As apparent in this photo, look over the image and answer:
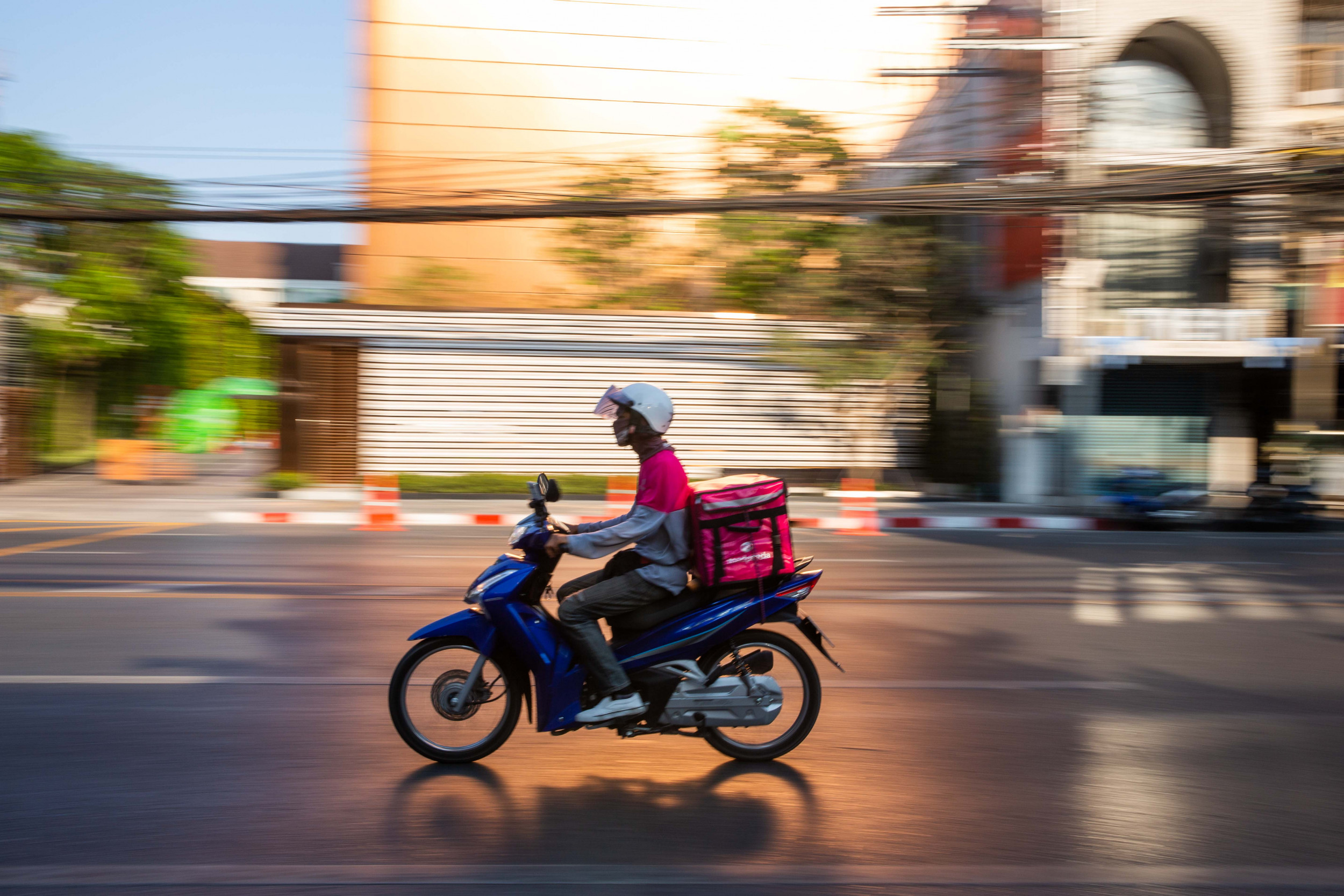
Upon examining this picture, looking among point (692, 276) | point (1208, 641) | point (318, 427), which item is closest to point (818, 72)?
point (692, 276)

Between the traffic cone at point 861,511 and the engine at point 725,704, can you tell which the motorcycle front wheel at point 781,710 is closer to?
the engine at point 725,704

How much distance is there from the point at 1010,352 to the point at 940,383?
1.52 m

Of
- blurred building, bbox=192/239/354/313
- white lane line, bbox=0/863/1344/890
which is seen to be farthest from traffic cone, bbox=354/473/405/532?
blurred building, bbox=192/239/354/313

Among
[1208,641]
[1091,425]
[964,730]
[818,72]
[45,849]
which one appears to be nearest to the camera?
[45,849]

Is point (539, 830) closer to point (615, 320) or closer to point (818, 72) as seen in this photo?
point (615, 320)

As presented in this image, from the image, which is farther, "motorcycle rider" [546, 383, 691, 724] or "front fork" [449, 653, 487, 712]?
"front fork" [449, 653, 487, 712]

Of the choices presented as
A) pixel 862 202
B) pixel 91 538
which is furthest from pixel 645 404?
pixel 91 538

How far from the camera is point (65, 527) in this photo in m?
14.6

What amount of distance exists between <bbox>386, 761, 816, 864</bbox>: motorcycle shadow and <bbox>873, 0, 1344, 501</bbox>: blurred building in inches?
615

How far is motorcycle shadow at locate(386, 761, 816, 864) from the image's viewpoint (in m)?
3.74

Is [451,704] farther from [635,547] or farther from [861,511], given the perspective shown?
[861,511]

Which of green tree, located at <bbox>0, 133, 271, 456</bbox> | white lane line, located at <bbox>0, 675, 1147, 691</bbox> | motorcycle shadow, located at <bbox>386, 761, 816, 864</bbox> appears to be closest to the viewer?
motorcycle shadow, located at <bbox>386, 761, 816, 864</bbox>

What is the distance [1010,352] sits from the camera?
20812 millimetres

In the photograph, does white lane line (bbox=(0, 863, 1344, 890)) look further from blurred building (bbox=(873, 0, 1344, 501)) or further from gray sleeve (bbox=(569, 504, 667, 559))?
blurred building (bbox=(873, 0, 1344, 501))
